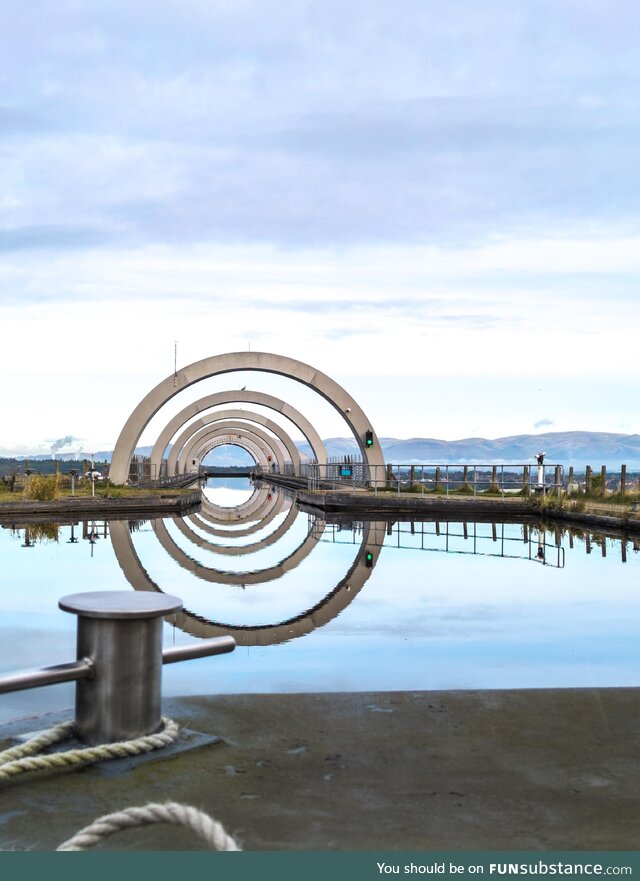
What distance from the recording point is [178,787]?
3008 millimetres

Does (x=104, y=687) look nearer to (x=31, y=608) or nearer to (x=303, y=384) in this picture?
(x=31, y=608)

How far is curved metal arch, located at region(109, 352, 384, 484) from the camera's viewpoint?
28.9 m

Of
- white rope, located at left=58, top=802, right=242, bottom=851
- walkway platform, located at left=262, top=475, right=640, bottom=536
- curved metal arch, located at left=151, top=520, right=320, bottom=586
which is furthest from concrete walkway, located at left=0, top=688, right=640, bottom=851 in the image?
walkway platform, located at left=262, top=475, right=640, bottom=536

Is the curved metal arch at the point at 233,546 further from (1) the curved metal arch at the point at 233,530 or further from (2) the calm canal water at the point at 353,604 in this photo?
(1) the curved metal arch at the point at 233,530

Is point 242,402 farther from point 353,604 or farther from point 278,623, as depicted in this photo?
point 278,623

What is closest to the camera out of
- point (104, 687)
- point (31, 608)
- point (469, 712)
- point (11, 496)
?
point (104, 687)

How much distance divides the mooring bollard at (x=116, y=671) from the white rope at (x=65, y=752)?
59 millimetres

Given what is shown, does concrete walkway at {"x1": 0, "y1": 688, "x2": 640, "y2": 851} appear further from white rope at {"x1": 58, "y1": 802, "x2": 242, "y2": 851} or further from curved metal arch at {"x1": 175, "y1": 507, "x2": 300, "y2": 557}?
curved metal arch at {"x1": 175, "y1": 507, "x2": 300, "y2": 557}

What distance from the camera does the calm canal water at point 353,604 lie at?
234 inches

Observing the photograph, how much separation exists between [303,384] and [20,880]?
1126 inches

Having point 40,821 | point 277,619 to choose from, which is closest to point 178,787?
point 40,821

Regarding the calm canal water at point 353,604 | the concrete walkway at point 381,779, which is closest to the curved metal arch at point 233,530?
the calm canal water at point 353,604

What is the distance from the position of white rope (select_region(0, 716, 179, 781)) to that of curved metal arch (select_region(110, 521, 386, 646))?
3.64 m

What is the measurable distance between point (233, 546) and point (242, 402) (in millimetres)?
25175
